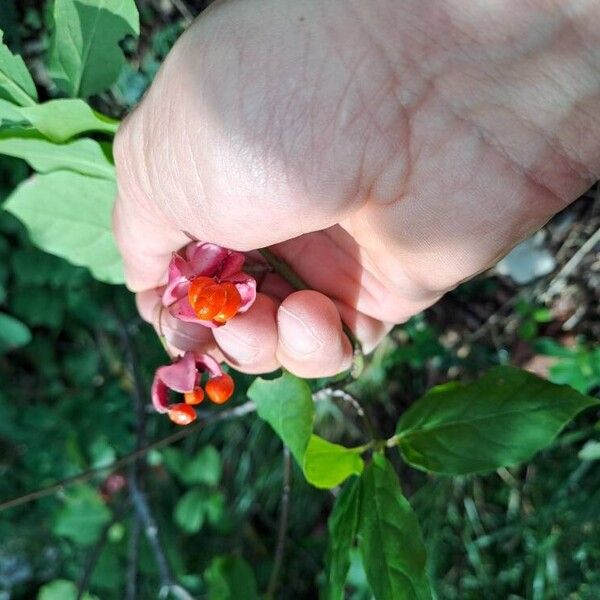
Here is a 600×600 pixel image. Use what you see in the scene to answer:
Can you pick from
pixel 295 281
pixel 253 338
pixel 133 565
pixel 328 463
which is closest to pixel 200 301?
pixel 253 338

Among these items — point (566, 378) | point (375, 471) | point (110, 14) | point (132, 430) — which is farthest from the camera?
point (132, 430)

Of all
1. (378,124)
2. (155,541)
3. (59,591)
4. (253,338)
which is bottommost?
(59,591)

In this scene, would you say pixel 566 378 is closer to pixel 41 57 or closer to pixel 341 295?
pixel 341 295

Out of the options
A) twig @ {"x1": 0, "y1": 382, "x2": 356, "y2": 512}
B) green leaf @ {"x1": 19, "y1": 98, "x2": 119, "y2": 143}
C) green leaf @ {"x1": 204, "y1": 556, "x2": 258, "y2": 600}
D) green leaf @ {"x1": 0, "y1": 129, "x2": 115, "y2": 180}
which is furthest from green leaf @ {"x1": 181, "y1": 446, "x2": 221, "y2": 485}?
green leaf @ {"x1": 19, "y1": 98, "x2": 119, "y2": 143}

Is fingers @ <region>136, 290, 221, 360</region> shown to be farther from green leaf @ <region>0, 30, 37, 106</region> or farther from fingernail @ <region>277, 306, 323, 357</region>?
green leaf @ <region>0, 30, 37, 106</region>

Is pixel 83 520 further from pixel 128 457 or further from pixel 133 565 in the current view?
pixel 128 457

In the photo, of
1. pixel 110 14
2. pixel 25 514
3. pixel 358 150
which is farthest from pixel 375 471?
pixel 25 514
